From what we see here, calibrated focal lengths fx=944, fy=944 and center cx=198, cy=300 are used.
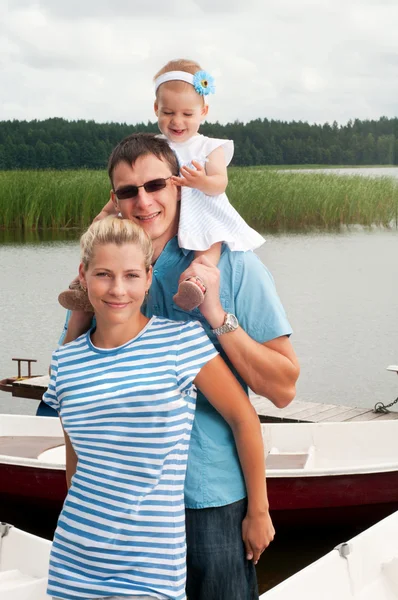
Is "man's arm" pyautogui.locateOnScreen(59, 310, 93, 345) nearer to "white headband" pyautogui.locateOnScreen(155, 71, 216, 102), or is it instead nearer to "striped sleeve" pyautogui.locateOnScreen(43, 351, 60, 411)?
"striped sleeve" pyautogui.locateOnScreen(43, 351, 60, 411)

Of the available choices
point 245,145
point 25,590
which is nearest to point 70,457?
point 25,590

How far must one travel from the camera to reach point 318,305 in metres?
16.9

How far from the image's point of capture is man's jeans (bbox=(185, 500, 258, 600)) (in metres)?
1.84

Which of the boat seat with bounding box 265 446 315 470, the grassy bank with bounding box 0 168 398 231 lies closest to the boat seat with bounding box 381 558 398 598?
the boat seat with bounding box 265 446 315 470

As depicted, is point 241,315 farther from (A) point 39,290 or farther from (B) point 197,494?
(A) point 39,290

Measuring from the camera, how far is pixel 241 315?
187 cm

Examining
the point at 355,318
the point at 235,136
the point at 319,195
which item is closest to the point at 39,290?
the point at 355,318

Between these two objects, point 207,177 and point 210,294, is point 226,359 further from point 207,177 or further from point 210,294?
point 207,177

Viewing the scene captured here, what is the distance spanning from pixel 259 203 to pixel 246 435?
63.8ft

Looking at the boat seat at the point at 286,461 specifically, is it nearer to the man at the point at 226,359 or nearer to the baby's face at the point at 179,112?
the baby's face at the point at 179,112

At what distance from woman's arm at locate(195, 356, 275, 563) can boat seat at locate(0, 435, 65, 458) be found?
4.09m

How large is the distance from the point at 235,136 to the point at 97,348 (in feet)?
120

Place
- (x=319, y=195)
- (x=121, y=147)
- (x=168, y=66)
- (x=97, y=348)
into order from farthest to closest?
(x=319, y=195) → (x=168, y=66) → (x=121, y=147) → (x=97, y=348)

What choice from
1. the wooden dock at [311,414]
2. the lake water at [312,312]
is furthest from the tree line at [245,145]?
the wooden dock at [311,414]
